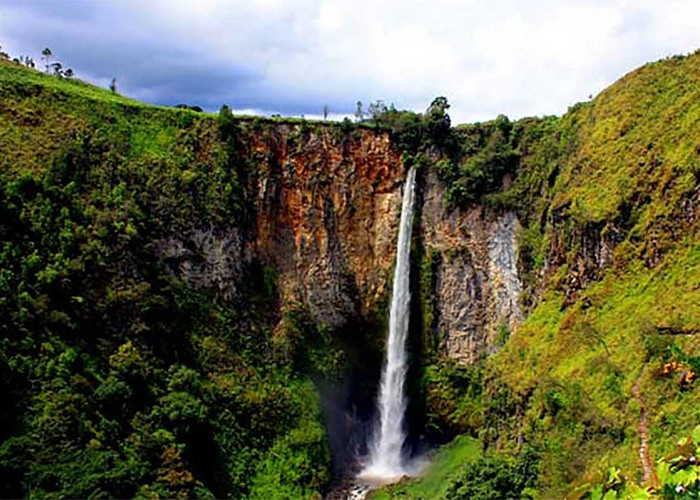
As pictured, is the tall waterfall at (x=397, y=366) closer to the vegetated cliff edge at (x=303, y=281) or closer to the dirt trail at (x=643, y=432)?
the vegetated cliff edge at (x=303, y=281)

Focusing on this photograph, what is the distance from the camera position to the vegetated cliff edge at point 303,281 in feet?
67.9

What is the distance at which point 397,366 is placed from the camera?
32344 mm

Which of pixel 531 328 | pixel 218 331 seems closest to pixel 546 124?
pixel 531 328

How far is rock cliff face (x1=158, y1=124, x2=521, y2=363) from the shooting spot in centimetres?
3089

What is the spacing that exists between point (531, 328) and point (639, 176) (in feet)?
21.3

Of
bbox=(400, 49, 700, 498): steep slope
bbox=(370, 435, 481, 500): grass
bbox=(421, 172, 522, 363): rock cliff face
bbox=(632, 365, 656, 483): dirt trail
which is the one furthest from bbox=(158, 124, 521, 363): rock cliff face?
bbox=(632, 365, 656, 483): dirt trail

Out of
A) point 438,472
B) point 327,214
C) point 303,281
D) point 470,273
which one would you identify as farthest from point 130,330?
point 470,273

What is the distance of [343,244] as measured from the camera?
3338 centimetres

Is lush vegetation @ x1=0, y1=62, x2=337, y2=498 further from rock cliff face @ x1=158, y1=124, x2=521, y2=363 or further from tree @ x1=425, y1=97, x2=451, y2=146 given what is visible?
tree @ x1=425, y1=97, x2=451, y2=146

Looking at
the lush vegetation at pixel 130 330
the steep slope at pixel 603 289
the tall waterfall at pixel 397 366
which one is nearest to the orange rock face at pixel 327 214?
the tall waterfall at pixel 397 366

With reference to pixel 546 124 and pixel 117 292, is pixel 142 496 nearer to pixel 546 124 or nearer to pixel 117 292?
pixel 117 292

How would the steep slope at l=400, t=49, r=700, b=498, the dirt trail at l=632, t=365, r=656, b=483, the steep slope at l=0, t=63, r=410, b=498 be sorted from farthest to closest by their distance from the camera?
1. the steep slope at l=0, t=63, r=410, b=498
2. the steep slope at l=400, t=49, r=700, b=498
3. the dirt trail at l=632, t=365, r=656, b=483

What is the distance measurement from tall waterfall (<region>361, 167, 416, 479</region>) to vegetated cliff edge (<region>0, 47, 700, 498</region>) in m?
0.62

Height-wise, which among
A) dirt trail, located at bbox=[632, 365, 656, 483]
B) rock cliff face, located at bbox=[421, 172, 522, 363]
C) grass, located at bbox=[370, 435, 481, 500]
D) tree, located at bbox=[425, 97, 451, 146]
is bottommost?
grass, located at bbox=[370, 435, 481, 500]
